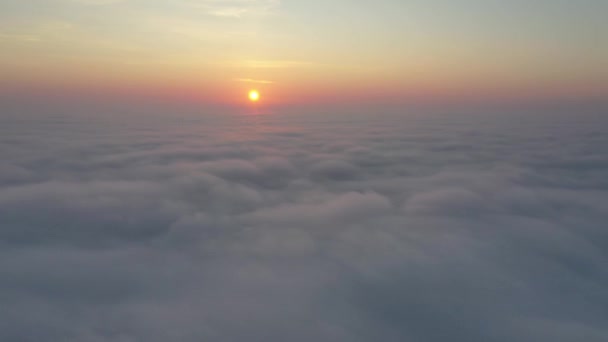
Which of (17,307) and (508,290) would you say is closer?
(17,307)

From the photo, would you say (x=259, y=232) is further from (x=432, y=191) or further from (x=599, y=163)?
(x=599, y=163)

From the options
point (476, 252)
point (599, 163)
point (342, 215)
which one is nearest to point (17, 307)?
point (342, 215)

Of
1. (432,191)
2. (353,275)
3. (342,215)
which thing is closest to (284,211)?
(342,215)

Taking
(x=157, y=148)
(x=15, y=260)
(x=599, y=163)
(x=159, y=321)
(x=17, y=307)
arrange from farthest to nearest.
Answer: (x=157, y=148), (x=599, y=163), (x=15, y=260), (x=17, y=307), (x=159, y=321)

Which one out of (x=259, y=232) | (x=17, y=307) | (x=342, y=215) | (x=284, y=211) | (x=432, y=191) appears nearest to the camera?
(x=17, y=307)

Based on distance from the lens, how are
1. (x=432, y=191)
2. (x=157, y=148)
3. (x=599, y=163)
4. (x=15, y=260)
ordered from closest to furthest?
1. (x=15, y=260)
2. (x=432, y=191)
3. (x=599, y=163)
4. (x=157, y=148)

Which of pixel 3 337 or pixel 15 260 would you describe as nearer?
pixel 3 337

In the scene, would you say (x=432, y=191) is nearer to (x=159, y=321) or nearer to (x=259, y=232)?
(x=259, y=232)

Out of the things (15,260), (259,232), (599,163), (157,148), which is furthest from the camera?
(157,148)
